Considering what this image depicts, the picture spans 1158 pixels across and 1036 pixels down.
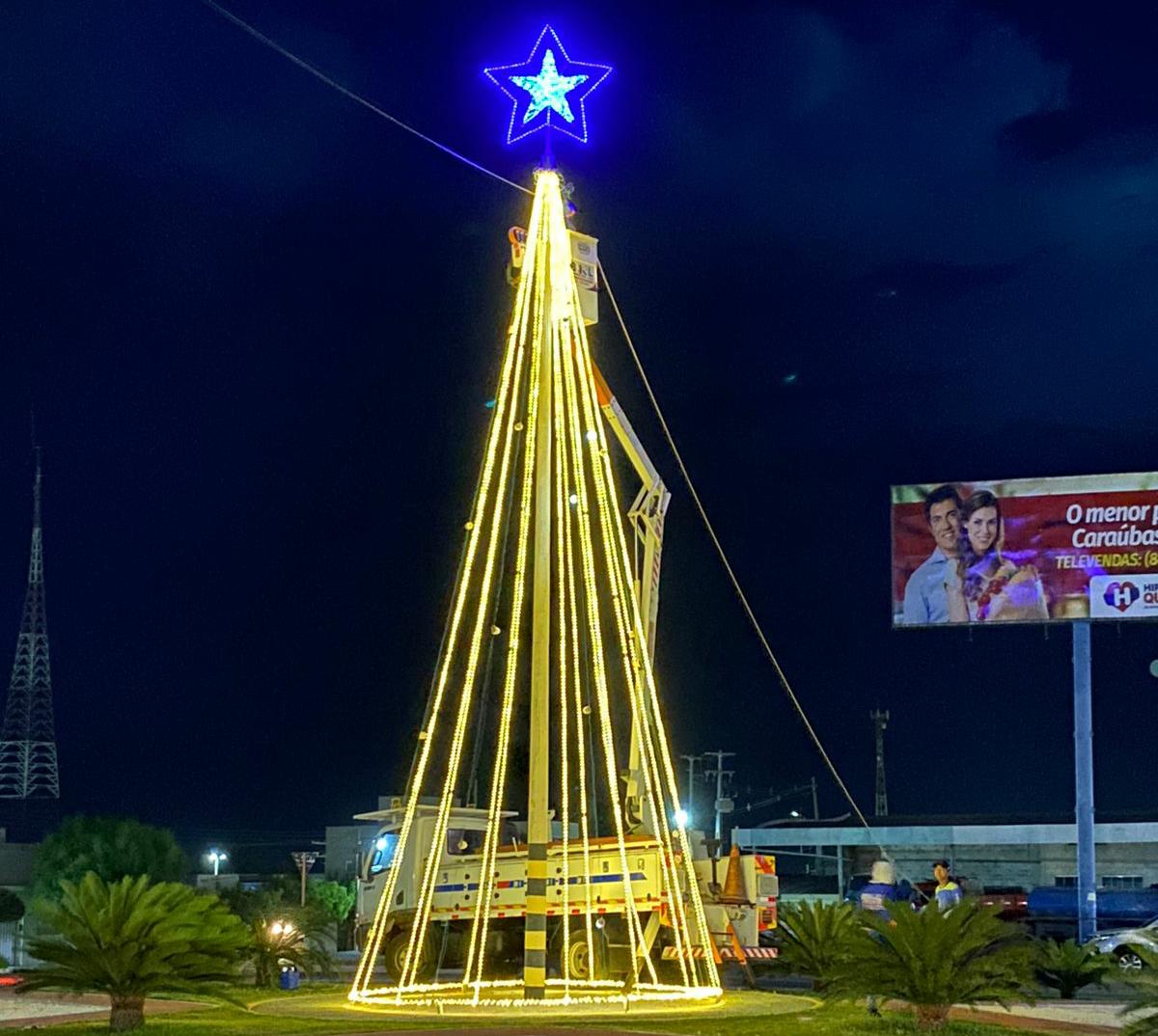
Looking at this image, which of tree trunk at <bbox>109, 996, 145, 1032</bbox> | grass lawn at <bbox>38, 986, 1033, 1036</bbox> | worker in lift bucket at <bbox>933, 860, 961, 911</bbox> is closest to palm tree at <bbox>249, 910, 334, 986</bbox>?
grass lawn at <bbox>38, 986, 1033, 1036</bbox>

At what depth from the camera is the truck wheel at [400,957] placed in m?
30.3

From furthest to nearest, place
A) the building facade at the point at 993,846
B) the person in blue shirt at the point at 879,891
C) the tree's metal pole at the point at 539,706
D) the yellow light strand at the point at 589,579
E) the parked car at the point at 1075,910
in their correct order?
1. the building facade at the point at 993,846
2. the parked car at the point at 1075,910
3. the yellow light strand at the point at 589,579
4. the person in blue shirt at the point at 879,891
5. the tree's metal pole at the point at 539,706

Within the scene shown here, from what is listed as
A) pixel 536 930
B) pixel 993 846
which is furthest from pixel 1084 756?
pixel 536 930

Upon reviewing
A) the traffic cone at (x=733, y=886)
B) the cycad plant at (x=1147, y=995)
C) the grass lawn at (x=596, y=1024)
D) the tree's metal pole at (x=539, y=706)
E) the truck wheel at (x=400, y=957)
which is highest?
the tree's metal pole at (x=539, y=706)

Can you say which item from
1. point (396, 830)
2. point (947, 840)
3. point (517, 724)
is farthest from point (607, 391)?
point (947, 840)

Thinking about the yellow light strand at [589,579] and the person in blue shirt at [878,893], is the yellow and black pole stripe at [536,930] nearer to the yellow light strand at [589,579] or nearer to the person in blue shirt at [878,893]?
the yellow light strand at [589,579]

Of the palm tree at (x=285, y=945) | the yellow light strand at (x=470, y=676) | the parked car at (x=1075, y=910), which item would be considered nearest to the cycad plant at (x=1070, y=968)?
the yellow light strand at (x=470, y=676)

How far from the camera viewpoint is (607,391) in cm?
3000

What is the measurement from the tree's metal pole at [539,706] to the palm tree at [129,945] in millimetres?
4054

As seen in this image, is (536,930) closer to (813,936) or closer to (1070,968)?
(813,936)

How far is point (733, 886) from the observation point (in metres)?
29.4

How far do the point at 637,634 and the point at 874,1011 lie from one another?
5.92 m

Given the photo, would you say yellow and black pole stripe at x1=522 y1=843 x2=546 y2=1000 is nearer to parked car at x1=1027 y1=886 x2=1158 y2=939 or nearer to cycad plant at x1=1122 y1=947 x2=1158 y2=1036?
cycad plant at x1=1122 y1=947 x2=1158 y2=1036

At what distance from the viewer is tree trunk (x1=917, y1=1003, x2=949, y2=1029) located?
19.5 meters
